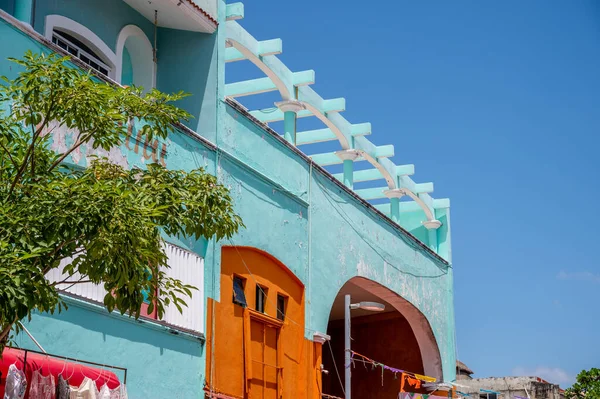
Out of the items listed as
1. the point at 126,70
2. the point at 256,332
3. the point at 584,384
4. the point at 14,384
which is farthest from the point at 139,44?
the point at 584,384

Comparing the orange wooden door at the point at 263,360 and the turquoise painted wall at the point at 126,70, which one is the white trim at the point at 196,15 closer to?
the turquoise painted wall at the point at 126,70

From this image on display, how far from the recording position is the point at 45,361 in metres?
12.1

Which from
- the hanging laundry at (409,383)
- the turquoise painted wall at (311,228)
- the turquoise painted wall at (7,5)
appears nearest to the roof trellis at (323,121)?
the turquoise painted wall at (311,228)

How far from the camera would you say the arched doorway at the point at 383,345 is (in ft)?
80.3

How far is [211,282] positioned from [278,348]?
8.79 ft

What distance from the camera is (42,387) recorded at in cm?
1178

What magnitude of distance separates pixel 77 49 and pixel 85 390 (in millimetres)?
6327

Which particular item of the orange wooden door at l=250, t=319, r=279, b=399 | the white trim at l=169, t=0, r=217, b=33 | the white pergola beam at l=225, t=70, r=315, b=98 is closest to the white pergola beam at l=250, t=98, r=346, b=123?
the white pergola beam at l=225, t=70, r=315, b=98

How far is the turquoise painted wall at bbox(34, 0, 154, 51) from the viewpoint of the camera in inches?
628

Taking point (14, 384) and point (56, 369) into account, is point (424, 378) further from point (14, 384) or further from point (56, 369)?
point (14, 384)

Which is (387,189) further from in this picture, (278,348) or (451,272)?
(278,348)

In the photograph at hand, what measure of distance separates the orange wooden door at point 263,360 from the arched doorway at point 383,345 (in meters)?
5.86

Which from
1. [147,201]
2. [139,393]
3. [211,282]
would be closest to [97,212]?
[147,201]

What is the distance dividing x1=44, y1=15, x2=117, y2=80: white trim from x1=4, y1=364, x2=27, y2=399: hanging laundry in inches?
244
